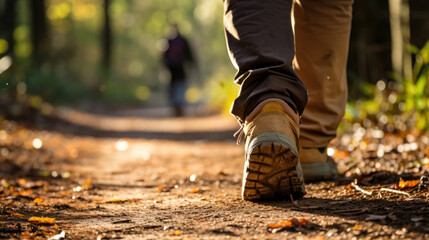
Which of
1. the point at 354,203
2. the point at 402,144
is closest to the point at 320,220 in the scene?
the point at 354,203

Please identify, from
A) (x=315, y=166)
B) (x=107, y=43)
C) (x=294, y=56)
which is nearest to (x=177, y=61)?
(x=315, y=166)

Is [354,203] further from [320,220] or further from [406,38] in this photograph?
[406,38]

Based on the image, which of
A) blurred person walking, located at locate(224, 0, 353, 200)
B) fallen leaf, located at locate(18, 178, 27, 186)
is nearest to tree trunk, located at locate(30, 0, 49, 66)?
fallen leaf, located at locate(18, 178, 27, 186)

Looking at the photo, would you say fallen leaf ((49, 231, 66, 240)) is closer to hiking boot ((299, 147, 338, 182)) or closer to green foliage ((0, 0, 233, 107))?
green foliage ((0, 0, 233, 107))

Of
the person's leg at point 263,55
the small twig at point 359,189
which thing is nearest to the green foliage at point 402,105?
the small twig at point 359,189

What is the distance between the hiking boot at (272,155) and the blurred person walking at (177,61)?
1070 centimetres

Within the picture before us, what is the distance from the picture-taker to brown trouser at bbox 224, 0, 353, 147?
Result: 195cm

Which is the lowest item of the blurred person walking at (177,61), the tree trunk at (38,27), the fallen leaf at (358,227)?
the fallen leaf at (358,227)

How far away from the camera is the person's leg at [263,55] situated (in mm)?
1936

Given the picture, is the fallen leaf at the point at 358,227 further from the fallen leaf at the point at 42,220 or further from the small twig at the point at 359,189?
the fallen leaf at the point at 42,220

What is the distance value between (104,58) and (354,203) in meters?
23.2

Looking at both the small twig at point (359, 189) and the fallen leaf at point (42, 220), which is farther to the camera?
the small twig at point (359, 189)

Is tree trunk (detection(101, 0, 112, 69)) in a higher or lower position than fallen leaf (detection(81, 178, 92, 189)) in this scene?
higher

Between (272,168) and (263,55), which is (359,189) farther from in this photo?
(263,55)
